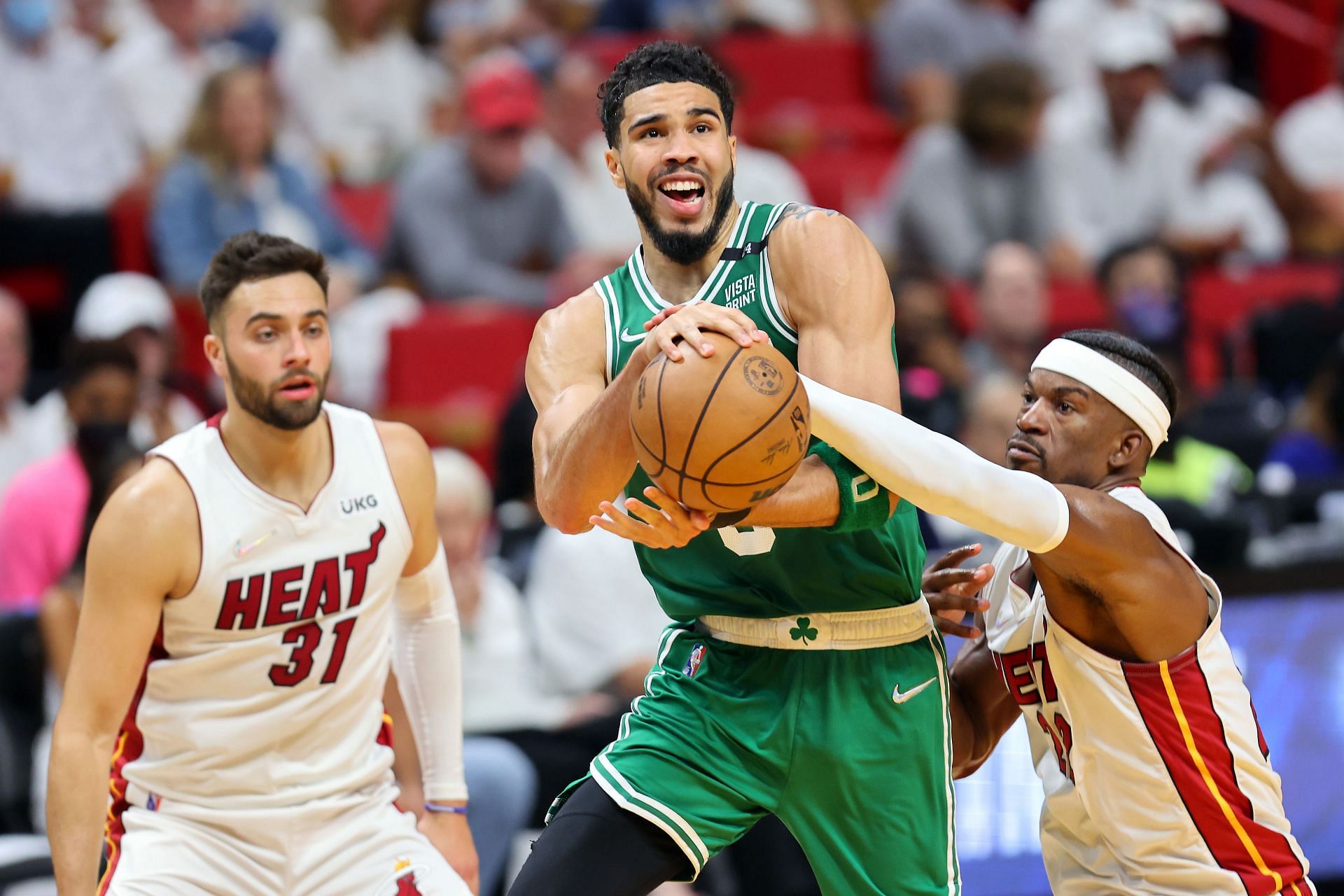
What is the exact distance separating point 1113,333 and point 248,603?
210 centimetres

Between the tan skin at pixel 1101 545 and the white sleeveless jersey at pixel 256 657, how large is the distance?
166 cm

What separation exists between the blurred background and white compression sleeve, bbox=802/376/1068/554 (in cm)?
273

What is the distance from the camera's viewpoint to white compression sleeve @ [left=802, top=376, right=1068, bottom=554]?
342 centimetres

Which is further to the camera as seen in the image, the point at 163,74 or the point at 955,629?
the point at 163,74

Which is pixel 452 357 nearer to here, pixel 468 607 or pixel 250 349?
pixel 468 607

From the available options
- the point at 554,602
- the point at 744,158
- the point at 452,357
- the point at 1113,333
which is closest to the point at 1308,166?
the point at 744,158

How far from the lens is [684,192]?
383 cm

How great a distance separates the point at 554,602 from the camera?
6723 millimetres

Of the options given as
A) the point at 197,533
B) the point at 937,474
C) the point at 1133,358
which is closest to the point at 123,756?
the point at 197,533

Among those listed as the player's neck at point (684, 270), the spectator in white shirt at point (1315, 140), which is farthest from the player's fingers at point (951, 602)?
the spectator in white shirt at point (1315, 140)

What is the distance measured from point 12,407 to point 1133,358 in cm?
538

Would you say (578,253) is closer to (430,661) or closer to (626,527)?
(430,661)

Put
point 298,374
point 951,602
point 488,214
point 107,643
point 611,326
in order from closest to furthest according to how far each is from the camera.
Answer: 1. point 611,326
2. point 107,643
3. point 951,602
4. point 298,374
5. point 488,214

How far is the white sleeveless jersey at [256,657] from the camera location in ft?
14.1
